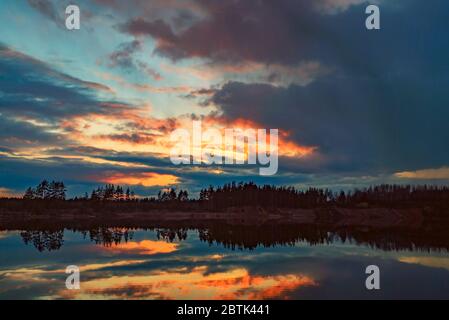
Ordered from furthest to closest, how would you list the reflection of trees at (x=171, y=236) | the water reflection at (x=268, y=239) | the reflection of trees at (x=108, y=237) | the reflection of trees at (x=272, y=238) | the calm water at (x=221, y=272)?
the reflection of trees at (x=171, y=236) → the reflection of trees at (x=108, y=237) → the reflection of trees at (x=272, y=238) → the water reflection at (x=268, y=239) → the calm water at (x=221, y=272)

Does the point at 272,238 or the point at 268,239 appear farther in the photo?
the point at 272,238

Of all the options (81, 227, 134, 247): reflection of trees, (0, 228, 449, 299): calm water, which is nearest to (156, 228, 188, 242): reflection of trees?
(81, 227, 134, 247): reflection of trees

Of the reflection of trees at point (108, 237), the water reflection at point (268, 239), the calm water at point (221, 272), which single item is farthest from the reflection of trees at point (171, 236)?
the calm water at point (221, 272)

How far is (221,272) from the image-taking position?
3925cm

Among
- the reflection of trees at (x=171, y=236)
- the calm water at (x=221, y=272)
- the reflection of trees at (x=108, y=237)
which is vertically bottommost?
the reflection of trees at (x=171, y=236)

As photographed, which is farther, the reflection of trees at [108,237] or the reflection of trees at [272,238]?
the reflection of trees at [108,237]

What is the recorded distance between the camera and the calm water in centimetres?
2988

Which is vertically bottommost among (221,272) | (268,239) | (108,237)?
(268,239)

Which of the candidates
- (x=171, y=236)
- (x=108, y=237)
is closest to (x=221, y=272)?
(x=108, y=237)

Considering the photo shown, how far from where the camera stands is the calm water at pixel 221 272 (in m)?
29.9

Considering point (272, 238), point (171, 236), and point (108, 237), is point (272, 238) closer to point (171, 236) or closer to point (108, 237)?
point (171, 236)

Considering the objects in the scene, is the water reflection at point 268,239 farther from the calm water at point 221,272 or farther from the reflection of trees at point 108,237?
the calm water at point 221,272
